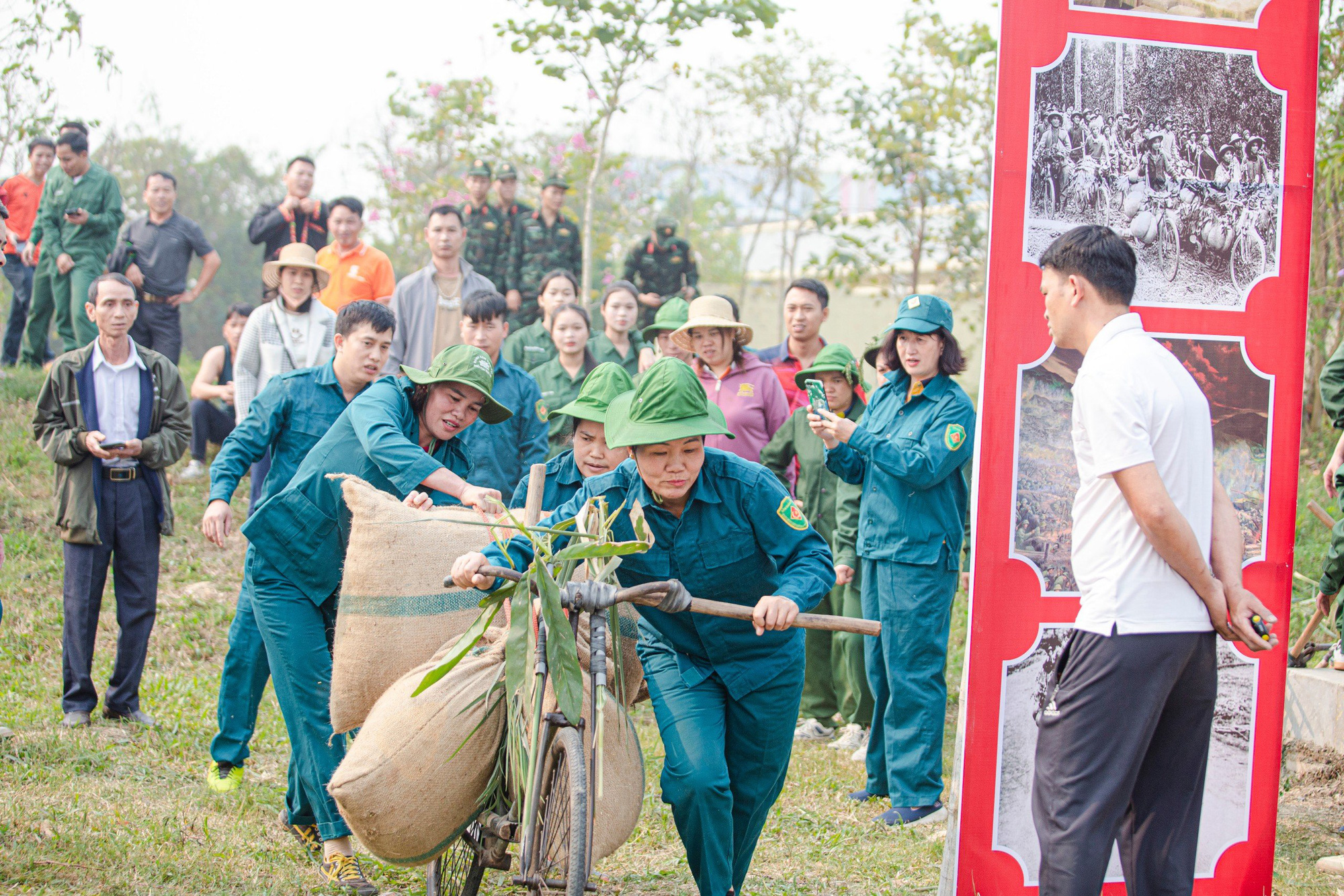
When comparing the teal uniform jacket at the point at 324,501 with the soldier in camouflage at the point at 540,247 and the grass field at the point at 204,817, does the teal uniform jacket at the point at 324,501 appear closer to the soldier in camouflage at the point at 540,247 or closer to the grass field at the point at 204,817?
the grass field at the point at 204,817

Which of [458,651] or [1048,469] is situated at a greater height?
[1048,469]

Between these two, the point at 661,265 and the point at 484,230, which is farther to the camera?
the point at 661,265

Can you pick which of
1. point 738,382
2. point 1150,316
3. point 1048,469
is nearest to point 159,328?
point 738,382

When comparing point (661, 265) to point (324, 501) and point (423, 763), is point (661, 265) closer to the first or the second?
point (324, 501)

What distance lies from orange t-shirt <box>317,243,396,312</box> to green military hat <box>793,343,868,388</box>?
149 inches

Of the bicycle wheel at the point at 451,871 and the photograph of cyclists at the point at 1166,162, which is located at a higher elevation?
the photograph of cyclists at the point at 1166,162

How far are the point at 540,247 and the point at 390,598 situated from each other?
658cm

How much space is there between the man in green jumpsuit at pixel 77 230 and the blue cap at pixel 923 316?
729 centimetres

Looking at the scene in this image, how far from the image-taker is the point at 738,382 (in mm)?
6738

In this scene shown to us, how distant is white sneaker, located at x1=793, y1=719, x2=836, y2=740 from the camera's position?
667 cm

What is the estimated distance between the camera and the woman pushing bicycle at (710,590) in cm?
351

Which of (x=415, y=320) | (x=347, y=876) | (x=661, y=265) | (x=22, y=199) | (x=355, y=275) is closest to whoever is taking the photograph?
(x=347, y=876)

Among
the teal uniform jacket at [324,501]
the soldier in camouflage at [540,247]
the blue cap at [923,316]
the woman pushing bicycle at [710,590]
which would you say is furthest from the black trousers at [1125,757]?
the soldier in camouflage at [540,247]

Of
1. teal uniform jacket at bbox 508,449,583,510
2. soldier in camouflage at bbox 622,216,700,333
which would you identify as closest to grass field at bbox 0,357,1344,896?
teal uniform jacket at bbox 508,449,583,510
